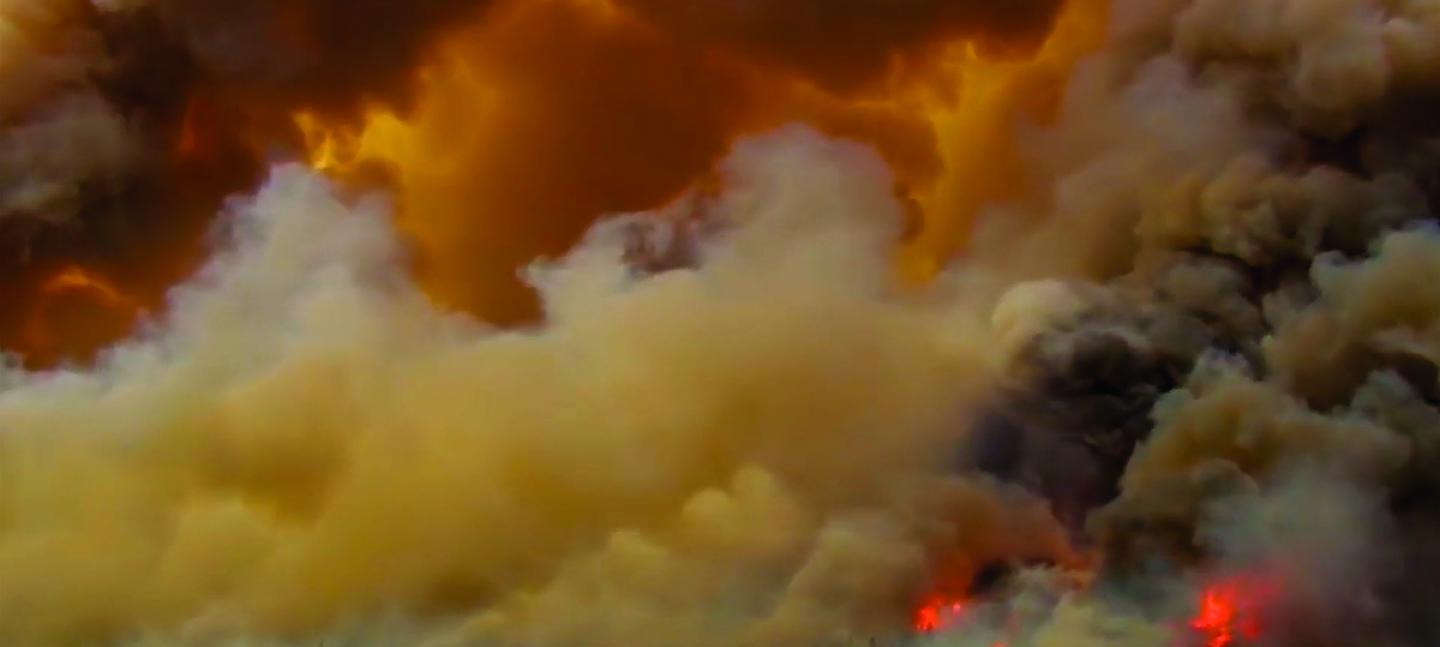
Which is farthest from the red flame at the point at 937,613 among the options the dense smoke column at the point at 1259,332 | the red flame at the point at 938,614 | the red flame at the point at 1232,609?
the red flame at the point at 1232,609

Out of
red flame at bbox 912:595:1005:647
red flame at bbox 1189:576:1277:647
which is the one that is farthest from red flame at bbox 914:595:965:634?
red flame at bbox 1189:576:1277:647

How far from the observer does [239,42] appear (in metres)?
21.5

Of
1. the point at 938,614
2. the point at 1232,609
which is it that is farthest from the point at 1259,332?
the point at 938,614

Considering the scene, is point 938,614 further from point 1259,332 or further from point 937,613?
point 1259,332

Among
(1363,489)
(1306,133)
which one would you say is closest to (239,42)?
(1306,133)

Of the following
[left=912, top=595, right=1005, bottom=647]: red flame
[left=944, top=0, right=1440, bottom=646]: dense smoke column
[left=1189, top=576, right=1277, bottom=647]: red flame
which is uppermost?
[left=944, top=0, right=1440, bottom=646]: dense smoke column

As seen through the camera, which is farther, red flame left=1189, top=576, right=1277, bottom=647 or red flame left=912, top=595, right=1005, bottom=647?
red flame left=912, top=595, right=1005, bottom=647

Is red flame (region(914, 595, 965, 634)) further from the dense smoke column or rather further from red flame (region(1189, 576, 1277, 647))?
red flame (region(1189, 576, 1277, 647))

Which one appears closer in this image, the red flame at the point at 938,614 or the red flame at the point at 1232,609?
the red flame at the point at 1232,609

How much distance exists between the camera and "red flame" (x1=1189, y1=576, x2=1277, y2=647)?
17234 millimetres

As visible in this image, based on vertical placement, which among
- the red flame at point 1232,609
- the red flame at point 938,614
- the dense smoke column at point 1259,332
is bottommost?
Answer: the red flame at point 1232,609

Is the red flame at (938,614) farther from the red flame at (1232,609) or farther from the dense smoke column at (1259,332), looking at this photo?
the red flame at (1232,609)

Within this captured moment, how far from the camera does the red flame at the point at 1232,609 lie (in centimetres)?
1723

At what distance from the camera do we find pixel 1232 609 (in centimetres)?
1745
